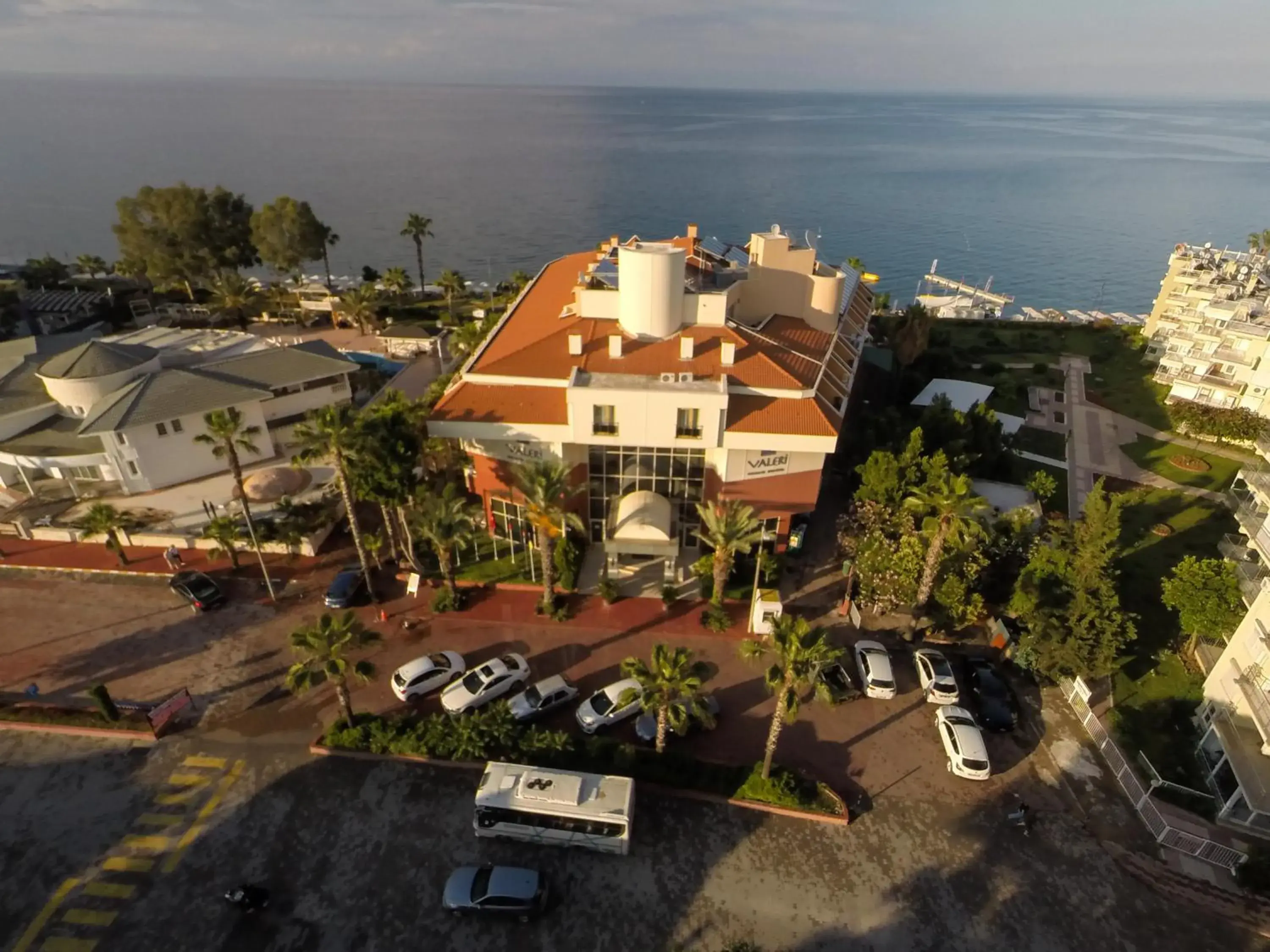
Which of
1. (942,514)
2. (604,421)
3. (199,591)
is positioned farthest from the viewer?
(199,591)

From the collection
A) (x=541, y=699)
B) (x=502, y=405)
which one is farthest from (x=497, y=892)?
(x=502, y=405)

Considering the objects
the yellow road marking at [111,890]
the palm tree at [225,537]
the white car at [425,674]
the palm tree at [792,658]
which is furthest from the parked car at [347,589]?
the palm tree at [792,658]

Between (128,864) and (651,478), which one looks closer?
(128,864)

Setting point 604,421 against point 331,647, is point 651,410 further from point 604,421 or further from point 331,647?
point 331,647

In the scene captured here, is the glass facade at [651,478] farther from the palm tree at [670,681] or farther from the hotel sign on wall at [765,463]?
the palm tree at [670,681]

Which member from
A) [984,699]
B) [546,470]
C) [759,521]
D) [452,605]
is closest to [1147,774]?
[984,699]

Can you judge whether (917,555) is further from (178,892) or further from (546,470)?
(178,892)

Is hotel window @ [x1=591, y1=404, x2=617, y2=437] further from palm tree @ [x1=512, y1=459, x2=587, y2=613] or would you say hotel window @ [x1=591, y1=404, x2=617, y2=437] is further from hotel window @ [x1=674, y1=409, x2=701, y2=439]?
hotel window @ [x1=674, y1=409, x2=701, y2=439]
